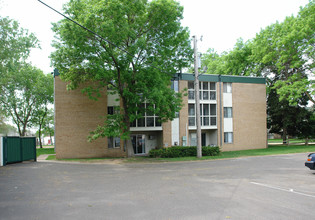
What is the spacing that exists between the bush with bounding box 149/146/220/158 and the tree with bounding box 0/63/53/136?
76.2 feet

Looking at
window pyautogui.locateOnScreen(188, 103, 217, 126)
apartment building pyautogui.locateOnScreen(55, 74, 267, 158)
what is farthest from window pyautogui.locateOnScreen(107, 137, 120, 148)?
window pyautogui.locateOnScreen(188, 103, 217, 126)

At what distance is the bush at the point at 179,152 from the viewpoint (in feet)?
68.3

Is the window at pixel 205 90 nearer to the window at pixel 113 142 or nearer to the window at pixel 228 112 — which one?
the window at pixel 228 112

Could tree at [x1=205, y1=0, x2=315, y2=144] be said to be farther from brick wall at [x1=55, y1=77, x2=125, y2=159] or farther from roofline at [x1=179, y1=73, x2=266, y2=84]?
brick wall at [x1=55, y1=77, x2=125, y2=159]

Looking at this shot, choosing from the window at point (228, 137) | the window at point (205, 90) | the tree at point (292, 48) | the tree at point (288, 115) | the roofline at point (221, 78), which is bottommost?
the window at point (228, 137)

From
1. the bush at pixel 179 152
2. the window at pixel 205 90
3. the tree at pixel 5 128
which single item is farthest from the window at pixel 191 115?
the tree at pixel 5 128

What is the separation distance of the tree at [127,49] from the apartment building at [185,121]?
12.0 feet

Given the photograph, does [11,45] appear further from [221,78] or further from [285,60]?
[285,60]

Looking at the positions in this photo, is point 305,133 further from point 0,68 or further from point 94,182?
point 0,68

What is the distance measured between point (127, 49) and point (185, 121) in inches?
441

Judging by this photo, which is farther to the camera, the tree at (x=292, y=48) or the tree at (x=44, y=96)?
the tree at (x=44, y=96)

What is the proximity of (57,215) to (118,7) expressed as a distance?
13223 mm

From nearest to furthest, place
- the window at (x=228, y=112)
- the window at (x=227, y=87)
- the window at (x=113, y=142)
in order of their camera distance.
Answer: the window at (x=113, y=142) → the window at (x=228, y=112) → the window at (x=227, y=87)

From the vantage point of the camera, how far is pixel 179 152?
69.9ft
